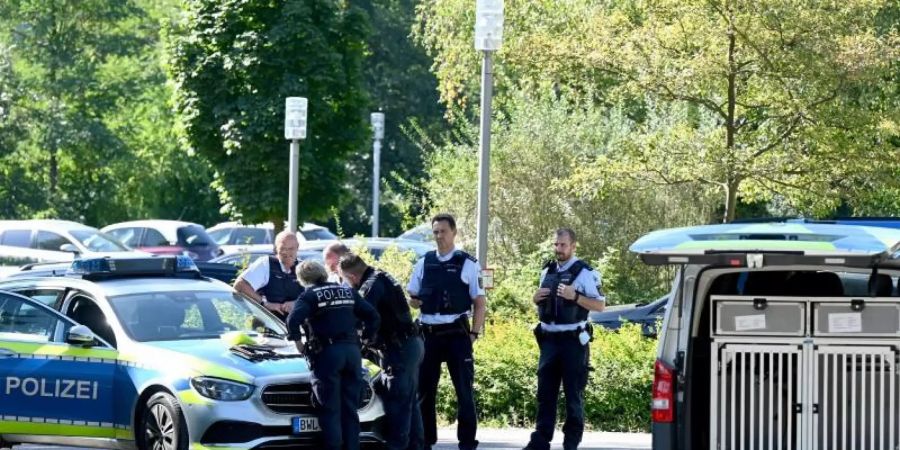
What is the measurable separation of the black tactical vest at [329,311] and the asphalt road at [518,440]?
8.02ft

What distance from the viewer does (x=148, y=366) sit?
11.7 m

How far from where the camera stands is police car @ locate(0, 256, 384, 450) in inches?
449

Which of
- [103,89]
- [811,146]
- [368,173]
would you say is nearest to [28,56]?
[103,89]

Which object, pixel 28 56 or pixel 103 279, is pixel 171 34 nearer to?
pixel 103 279

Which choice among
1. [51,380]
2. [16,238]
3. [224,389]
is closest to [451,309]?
[224,389]

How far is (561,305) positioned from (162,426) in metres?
2.96

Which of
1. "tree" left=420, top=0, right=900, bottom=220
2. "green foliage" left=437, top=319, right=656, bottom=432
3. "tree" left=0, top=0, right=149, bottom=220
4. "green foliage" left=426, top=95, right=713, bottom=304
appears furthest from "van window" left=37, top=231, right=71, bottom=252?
"green foliage" left=437, top=319, right=656, bottom=432

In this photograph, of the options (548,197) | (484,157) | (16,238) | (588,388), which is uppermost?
(484,157)

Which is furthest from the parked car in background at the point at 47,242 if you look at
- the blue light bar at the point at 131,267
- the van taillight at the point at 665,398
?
the van taillight at the point at 665,398

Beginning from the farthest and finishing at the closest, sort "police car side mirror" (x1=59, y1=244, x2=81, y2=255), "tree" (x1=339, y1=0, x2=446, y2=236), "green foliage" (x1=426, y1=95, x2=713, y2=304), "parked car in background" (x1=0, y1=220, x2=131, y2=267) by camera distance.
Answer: "tree" (x1=339, y1=0, x2=446, y2=236) → "parked car in background" (x1=0, y1=220, x2=131, y2=267) → "police car side mirror" (x1=59, y1=244, x2=81, y2=255) → "green foliage" (x1=426, y1=95, x2=713, y2=304)

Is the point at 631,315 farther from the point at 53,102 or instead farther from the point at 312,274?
the point at 53,102

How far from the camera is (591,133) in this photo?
26.1 meters

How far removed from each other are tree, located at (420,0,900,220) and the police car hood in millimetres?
8454

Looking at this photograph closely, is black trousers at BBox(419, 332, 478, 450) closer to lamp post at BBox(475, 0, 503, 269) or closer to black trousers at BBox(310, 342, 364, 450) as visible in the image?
black trousers at BBox(310, 342, 364, 450)
